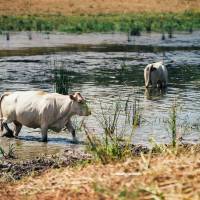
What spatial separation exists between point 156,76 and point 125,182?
710 inches

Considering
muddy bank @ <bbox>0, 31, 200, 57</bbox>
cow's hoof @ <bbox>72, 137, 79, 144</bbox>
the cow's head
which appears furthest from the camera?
muddy bank @ <bbox>0, 31, 200, 57</bbox>

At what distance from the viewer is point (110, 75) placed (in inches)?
1039

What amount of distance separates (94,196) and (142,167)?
1.99 ft

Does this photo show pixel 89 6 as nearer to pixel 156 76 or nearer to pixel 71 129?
pixel 156 76

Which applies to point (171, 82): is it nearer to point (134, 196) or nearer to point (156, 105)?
point (156, 105)

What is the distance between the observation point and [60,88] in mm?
19234

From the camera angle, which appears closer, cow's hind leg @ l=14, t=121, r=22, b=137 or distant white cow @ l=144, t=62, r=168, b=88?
cow's hind leg @ l=14, t=121, r=22, b=137

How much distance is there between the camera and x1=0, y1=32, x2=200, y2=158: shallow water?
49.5 feet

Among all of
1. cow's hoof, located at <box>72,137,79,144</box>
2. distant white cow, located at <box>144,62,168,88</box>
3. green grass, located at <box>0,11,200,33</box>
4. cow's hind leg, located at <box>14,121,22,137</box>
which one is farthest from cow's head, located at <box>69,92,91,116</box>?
green grass, located at <box>0,11,200,33</box>

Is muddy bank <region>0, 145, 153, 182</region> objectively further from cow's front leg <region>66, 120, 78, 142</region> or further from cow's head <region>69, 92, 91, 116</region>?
cow's head <region>69, 92, 91, 116</region>

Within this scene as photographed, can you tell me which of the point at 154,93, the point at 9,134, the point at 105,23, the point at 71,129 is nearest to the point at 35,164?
the point at 71,129

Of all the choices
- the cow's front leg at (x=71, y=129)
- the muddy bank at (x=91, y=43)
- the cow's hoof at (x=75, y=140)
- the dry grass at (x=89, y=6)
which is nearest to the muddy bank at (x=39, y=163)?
the cow's hoof at (x=75, y=140)

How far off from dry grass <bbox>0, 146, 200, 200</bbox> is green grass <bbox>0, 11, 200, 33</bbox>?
4026 cm

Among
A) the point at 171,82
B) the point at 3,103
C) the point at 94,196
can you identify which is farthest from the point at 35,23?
the point at 94,196
